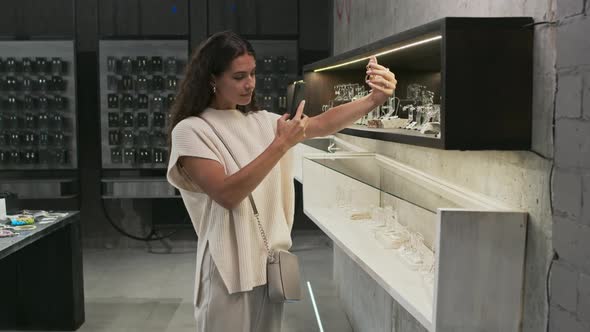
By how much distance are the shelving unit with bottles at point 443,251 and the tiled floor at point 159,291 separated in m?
2.12

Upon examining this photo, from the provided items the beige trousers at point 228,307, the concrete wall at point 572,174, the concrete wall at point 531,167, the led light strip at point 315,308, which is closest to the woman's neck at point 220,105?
the beige trousers at point 228,307

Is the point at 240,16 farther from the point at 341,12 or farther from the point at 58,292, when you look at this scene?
the point at 58,292

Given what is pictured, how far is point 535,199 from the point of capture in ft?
5.94

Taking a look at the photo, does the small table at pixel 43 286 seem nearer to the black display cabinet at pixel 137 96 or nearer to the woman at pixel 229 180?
the black display cabinet at pixel 137 96

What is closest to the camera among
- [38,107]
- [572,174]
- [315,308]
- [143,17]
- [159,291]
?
[572,174]

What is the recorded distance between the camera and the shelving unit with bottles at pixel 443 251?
5.84ft

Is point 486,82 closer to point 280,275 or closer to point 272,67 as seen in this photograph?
point 280,275

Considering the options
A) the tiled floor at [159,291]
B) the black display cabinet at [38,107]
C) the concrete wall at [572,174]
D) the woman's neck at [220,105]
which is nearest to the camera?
the concrete wall at [572,174]

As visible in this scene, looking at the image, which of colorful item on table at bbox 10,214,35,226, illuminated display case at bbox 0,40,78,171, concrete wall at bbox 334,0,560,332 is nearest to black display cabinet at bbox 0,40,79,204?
illuminated display case at bbox 0,40,78,171

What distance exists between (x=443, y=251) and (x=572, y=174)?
382 mm

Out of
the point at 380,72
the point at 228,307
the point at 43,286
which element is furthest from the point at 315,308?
the point at 380,72

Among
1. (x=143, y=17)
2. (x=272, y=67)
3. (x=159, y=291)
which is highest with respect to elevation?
→ (x=143, y=17)

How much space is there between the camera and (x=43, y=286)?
4906 millimetres

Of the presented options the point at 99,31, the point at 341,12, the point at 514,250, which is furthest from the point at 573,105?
the point at 99,31
